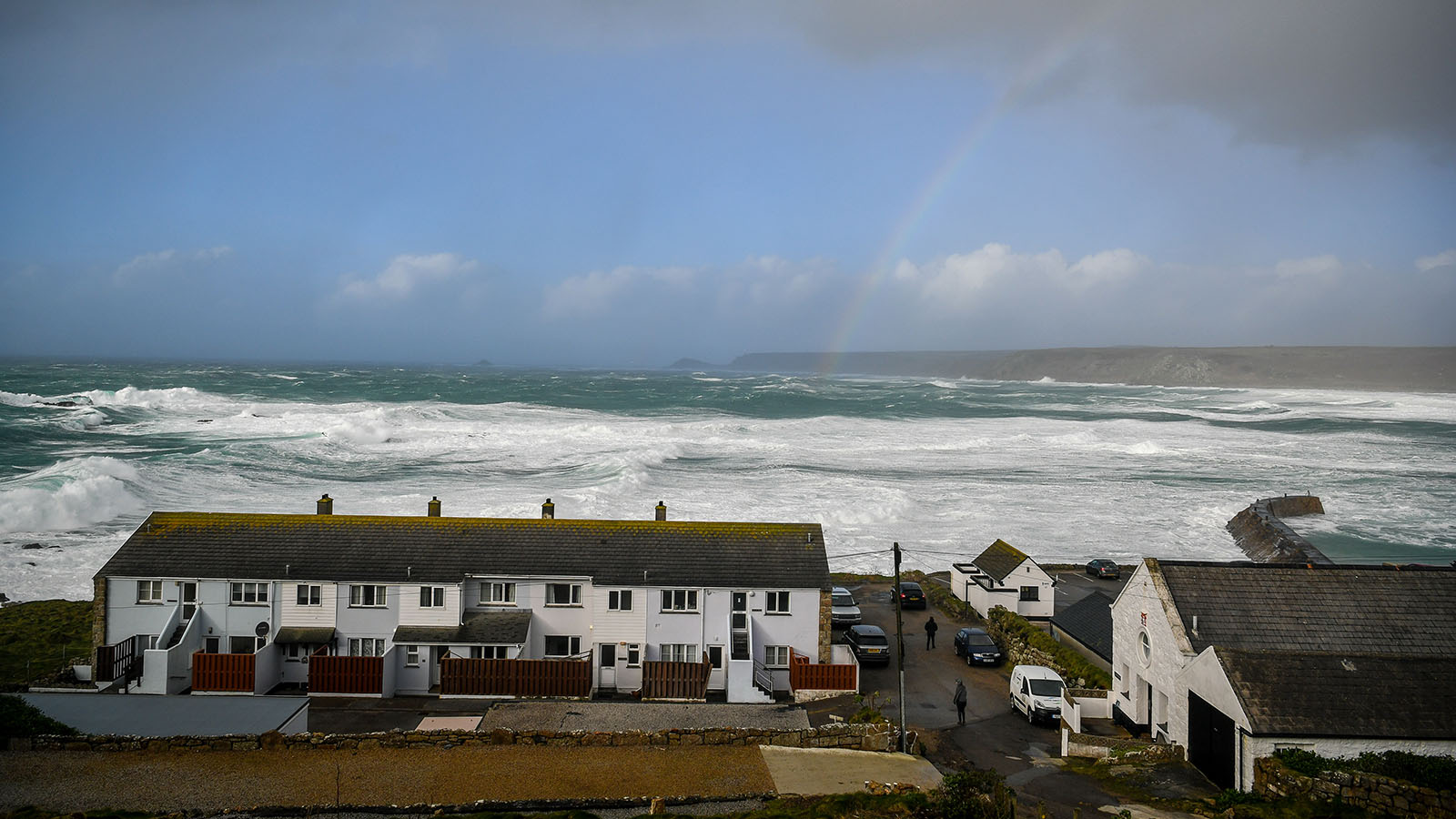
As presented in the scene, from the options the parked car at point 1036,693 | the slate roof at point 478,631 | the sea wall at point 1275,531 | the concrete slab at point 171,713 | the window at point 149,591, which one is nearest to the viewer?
the concrete slab at point 171,713

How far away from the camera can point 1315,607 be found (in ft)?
53.3

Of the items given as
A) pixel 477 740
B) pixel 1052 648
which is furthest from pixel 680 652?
pixel 1052 648

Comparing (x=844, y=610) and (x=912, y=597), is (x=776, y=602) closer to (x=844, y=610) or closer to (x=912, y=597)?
(x=844, y=610)

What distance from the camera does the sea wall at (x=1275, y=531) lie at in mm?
34250

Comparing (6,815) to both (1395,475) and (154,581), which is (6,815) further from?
(1395,475)

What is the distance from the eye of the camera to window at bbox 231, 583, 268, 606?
21703 millimetres

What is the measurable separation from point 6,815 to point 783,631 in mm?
14823

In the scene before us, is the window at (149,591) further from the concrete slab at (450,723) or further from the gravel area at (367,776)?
the concrete slab at (450,723)

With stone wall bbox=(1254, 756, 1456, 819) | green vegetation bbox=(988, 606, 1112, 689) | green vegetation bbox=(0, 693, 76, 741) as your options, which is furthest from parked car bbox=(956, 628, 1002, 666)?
A: green vegetation bbox=(0, 693, 76, 741)

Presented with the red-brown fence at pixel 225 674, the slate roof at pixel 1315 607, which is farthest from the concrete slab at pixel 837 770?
the red-brown fence at pixel 225 674

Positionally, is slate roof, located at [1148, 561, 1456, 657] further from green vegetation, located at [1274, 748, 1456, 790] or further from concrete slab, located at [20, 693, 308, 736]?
concrete slab, located at [20, 693, 308, 736]

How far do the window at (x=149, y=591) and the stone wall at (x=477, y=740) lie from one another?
7.35 meters

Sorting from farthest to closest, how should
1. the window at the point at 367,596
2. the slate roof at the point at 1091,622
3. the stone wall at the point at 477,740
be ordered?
the slate roof at the point at 1091,622 → the window at the point at 367,596 → the stone wall at the point at 477,740

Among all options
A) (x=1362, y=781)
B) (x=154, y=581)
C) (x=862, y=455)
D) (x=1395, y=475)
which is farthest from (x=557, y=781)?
(x=1395, y=475)
